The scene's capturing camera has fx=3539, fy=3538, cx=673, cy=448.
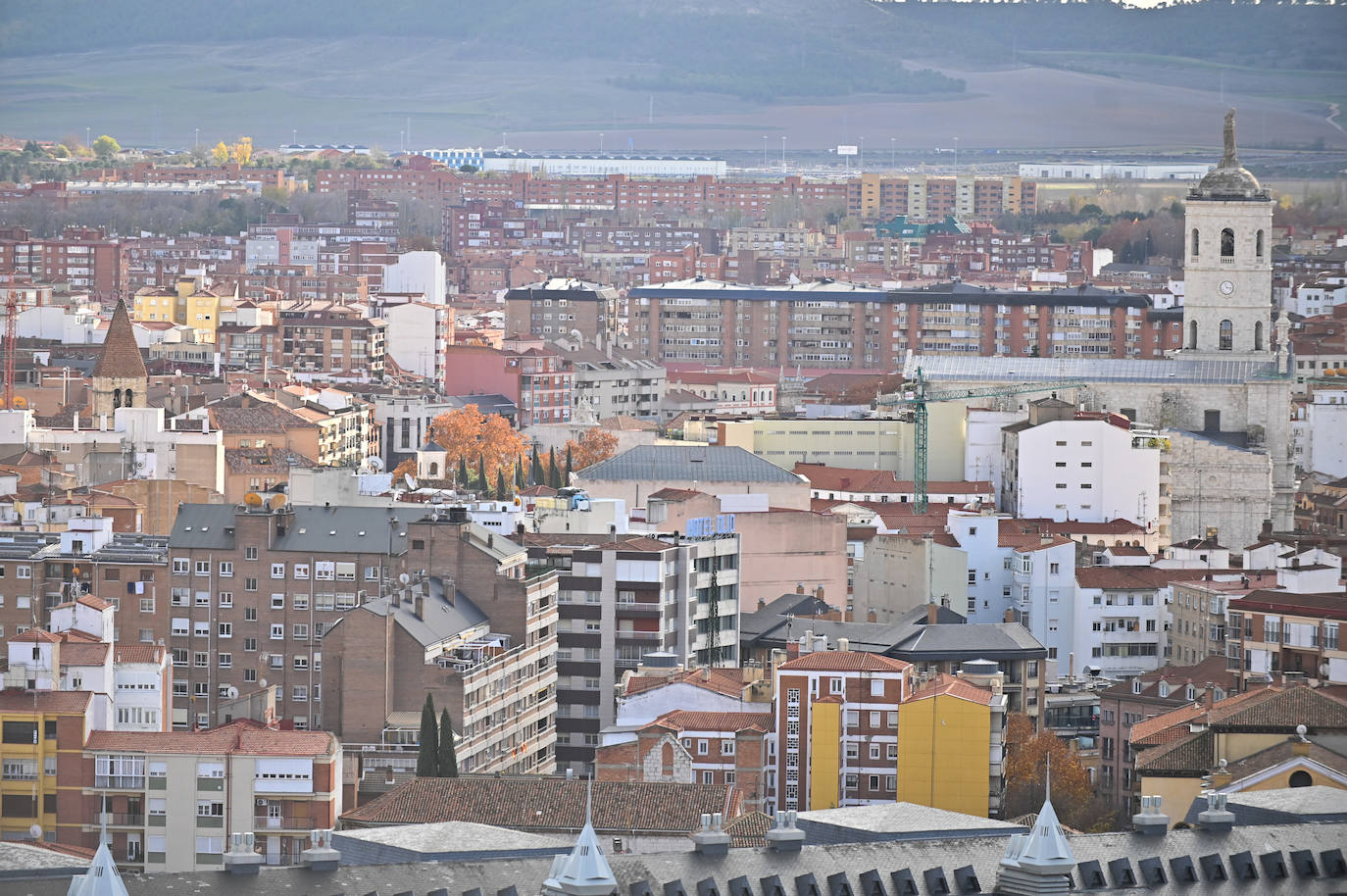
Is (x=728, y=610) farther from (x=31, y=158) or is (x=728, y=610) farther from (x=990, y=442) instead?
(x=31, y=158)

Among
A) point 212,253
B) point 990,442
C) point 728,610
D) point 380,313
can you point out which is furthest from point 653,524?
point 212,253

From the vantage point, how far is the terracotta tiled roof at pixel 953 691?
30016mm

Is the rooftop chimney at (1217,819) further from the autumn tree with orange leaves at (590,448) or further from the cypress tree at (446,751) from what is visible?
the autumn tree with orange leaves at (590,448)

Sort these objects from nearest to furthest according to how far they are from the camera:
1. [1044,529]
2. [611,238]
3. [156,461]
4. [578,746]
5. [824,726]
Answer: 1. [824,726]
2. [578,746]
3. [1044,529]
4. [156,461]
5. [611,238]

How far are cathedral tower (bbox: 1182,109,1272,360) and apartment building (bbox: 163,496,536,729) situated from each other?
25.0 metres

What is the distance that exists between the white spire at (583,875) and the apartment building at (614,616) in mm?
13908

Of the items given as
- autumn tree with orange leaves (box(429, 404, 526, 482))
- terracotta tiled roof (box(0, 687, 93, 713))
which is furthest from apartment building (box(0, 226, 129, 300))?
terracotta tiled roof (box(0, 687, 93, 713))

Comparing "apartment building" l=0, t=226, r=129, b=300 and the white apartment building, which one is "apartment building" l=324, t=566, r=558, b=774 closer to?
the white apartment building

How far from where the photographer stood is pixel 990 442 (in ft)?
169

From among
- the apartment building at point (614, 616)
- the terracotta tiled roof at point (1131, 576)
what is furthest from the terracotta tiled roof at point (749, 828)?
the terracotta tiled roof at point (1131, 576)

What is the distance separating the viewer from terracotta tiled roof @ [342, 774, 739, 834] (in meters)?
25.0

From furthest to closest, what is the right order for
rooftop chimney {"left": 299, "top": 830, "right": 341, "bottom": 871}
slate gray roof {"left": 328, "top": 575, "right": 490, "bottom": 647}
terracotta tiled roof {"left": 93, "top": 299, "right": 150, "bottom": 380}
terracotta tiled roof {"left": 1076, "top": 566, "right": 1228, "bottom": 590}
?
terracotta tiled roof {"left": 93, "top": 299, "right": 150, "bottom": 380}, terracotta tiled roof {"left": 1076, "top": 566, "right": 1228, "bottom": 590}, slate gray roof {"left": 328, "top": 575, "right": 490, "bottom": 647}, rooftop chimney {"left": 299, "top": 830, "right": 341, "bottom": 871}

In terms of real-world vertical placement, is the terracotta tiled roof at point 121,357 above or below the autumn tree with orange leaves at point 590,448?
above

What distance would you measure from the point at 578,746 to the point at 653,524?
18.8 feet
